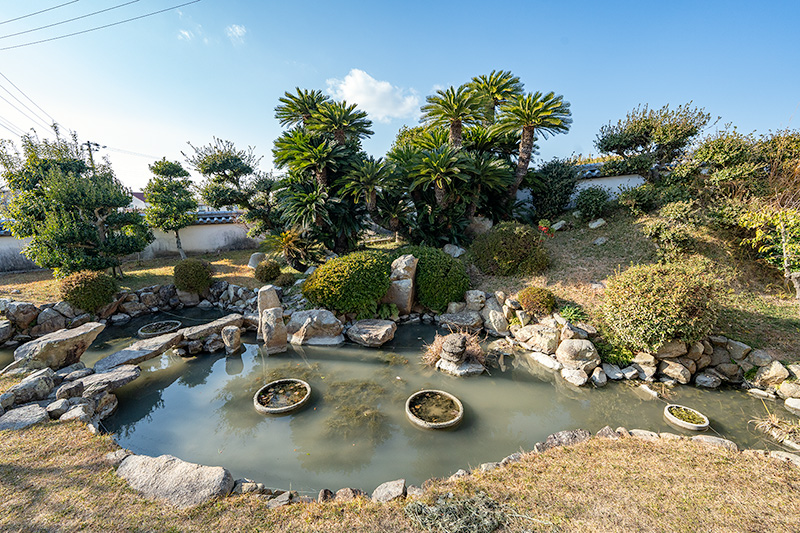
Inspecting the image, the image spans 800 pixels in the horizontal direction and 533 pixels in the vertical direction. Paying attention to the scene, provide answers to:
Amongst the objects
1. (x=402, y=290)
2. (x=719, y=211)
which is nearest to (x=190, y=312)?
(x=402, y=290)

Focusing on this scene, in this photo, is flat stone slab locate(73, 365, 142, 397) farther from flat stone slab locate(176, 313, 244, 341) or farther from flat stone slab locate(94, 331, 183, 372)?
flat stone slab locate(176, 313, 244, 341)

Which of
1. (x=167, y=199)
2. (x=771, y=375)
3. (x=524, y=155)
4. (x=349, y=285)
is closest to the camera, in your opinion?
(x=771, y=375)

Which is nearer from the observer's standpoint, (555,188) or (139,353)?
(139,353)

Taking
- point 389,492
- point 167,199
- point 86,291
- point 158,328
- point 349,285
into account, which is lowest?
point 158,328

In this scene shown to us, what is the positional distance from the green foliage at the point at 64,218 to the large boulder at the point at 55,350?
5463 millimetres

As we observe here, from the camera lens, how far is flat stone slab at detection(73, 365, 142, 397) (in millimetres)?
5535

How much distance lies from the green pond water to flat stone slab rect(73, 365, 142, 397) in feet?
1.51

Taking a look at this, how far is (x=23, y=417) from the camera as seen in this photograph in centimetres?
458

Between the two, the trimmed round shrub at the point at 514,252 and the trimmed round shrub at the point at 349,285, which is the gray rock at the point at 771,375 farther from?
the trimmed round shrub at the point at 349,285

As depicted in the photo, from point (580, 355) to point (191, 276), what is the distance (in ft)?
41.3

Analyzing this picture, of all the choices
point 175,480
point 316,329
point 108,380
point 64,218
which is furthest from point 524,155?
point 64,218

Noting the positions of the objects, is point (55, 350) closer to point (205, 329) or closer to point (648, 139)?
Answer: point (205, 329)

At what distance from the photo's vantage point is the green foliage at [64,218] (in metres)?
10.2

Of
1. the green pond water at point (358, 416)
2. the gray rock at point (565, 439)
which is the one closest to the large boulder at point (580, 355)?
the green pond water at point (358, 416)
